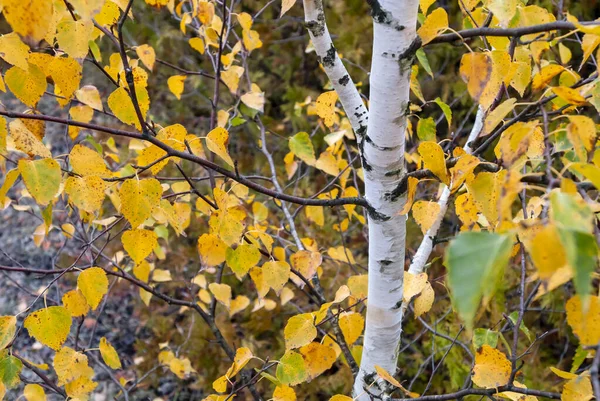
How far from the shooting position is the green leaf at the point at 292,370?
844 millimetres

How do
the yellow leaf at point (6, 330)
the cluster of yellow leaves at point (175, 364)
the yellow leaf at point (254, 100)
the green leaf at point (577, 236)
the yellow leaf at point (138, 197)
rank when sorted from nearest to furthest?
1. the green leaf at point (577, 236)
2. the yellow leaf at point (138, 197)
3. the yellow leaf at point (6, 330)
4. the yellow leaf at point (254, 100)
5. the cluster of yellow leaves at point (175, 364)

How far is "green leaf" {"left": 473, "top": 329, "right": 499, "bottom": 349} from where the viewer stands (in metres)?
0.91

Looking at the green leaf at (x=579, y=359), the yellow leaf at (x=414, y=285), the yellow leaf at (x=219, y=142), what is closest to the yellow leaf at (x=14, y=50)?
the yellow leaf at (x=219, y=142)

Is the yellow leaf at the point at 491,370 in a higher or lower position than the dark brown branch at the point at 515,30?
lower

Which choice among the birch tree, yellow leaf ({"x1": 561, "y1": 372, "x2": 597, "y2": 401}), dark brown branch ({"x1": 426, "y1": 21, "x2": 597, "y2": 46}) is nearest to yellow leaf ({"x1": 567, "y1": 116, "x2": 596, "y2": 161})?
the birch tree

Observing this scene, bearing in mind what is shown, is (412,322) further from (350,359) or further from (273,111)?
(273,111)

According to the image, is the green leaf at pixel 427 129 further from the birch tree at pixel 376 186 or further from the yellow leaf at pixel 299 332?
the yellow leaf at pixel 299 332

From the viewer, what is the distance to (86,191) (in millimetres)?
702

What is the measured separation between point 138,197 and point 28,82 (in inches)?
8.8

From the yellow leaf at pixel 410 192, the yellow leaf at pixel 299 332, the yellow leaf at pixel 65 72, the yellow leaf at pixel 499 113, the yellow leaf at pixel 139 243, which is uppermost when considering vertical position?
the yellow leaf at pixel 65 72

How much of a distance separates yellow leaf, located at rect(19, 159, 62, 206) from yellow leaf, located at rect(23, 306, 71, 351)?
0.69 feet

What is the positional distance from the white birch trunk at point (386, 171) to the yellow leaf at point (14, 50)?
Answer: 0.45 meters

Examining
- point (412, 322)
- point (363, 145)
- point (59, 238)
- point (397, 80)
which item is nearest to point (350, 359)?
point (363, 145)

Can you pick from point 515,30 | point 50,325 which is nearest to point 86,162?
point 50,325
